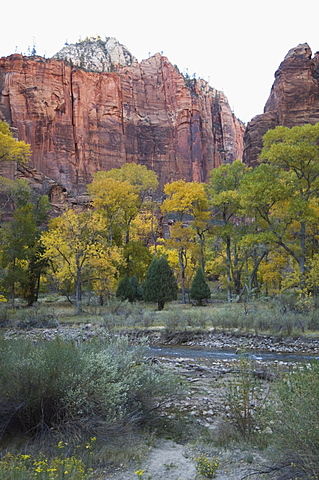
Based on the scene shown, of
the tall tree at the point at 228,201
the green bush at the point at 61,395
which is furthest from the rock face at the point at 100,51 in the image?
the green bush at the point at 61,395

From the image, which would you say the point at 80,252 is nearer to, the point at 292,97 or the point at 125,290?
the point at 125,290

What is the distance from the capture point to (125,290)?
26594 millimetres

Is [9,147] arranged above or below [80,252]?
above

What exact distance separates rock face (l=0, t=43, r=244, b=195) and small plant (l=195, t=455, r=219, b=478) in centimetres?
5995

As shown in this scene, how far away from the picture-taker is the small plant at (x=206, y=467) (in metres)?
3.92

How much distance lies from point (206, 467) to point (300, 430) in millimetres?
1160

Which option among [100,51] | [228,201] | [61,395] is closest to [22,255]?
[228,201]

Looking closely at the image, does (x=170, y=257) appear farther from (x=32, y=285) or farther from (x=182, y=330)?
(x=182, y=330)

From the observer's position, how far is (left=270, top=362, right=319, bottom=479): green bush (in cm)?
340

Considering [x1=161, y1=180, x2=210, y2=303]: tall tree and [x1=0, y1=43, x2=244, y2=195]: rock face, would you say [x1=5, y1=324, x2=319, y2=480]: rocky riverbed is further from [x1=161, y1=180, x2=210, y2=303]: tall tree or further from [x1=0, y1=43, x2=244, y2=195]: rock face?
[x1=0, y1=43, x2=244, y2=195]: rock face

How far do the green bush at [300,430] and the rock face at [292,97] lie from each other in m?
54.6

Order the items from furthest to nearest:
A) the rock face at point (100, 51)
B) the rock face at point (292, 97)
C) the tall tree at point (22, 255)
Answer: the rock face at point (100, 51), the rock face at point (292, 97), the tall tree at point (22, 255)

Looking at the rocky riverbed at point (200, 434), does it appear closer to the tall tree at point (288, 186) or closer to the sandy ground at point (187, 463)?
the sandy ground at point (187, 463)

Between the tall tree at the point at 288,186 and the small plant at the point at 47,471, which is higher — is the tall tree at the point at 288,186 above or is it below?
above
